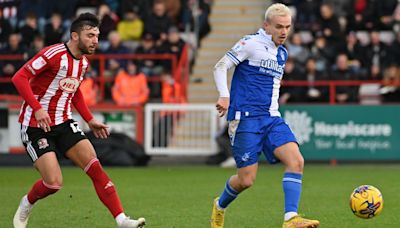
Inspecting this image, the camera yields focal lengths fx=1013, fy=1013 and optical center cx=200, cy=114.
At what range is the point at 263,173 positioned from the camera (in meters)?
18.6

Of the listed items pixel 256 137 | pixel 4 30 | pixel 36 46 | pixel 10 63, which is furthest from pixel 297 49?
pixel 256 137

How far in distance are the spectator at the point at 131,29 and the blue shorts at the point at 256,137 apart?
564 inches

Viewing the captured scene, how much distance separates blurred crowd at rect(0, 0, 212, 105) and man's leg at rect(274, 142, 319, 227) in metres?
12.2

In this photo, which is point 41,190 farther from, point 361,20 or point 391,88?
point 361,20

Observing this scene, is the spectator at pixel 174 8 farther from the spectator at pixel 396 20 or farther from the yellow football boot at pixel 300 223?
the yellow football boot at pixel 300 223

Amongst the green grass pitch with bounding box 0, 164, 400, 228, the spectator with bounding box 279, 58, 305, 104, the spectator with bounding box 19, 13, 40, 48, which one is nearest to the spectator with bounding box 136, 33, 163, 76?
the spectator with bounding box 19, 13, 40, 48

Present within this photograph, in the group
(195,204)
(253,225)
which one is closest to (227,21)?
(195,204)

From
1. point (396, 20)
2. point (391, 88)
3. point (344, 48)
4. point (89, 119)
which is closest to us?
point (89, 119)

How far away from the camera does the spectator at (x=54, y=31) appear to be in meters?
23.9

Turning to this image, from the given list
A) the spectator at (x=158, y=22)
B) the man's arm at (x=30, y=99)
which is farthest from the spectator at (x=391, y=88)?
the man's arm at (x=30, y=99)

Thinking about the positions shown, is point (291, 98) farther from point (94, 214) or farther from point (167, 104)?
point (94, 214)

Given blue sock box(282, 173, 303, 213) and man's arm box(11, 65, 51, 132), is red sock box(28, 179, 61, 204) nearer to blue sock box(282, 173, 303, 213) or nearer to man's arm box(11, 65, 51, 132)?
man's arm box(11, 65, 51, 132)

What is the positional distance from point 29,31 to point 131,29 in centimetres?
242

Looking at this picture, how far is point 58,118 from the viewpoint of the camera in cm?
1028
